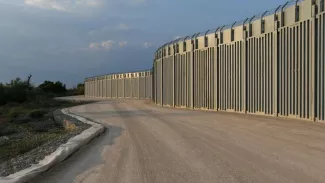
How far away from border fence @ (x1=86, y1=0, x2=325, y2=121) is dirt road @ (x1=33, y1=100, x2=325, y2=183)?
→ 391 centimetres

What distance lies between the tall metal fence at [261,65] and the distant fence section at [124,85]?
1136 inches

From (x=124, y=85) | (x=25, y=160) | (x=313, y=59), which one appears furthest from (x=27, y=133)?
(x=124, y=85)

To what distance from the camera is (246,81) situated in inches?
914

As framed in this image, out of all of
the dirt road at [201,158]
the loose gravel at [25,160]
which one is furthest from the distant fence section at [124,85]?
the loose gravel at [25,160]

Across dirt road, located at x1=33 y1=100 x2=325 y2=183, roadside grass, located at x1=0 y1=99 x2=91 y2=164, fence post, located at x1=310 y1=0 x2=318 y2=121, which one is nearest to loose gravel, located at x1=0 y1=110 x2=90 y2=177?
dirt road, located at x1=33 y1=100 x2=325 y2=183

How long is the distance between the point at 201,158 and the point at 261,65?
13504mm

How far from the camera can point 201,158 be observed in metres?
9.12

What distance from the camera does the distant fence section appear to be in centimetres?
6309

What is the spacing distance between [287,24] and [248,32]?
4.01 m

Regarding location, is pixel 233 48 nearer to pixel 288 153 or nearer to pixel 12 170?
pixel 288 153

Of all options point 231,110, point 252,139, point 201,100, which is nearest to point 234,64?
point 231,110

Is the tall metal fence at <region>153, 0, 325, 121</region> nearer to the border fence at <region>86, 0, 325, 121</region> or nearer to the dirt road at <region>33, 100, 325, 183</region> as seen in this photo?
the border fence at <region>86, 0, 325, 121</region>

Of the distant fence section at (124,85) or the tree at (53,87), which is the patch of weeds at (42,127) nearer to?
the distant fence section at (124,85)

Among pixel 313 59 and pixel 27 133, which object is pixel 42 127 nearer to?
pixel 27 133
